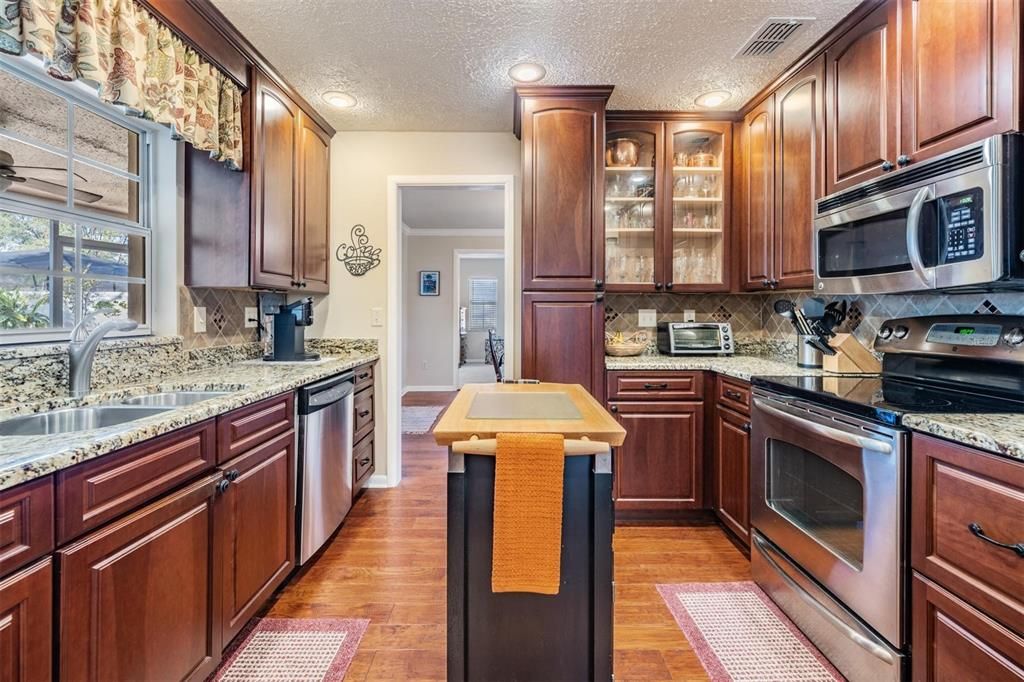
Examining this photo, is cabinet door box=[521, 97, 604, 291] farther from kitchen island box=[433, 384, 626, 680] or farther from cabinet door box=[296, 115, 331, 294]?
kitchen island box=[433, 384, 626, 680]

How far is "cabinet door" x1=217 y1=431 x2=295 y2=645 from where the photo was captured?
4.89 ft

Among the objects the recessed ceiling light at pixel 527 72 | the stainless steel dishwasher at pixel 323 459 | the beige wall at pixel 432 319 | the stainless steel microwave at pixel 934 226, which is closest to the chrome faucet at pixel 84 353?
the stainless steel dishwasher at pixel 323 459

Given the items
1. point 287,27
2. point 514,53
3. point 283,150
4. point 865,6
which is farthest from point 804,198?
point 283,150

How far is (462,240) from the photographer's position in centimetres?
706

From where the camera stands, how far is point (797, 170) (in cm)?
233

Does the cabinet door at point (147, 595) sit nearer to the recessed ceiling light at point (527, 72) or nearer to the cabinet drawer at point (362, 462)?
the cabinet drawer at point (362, 462)

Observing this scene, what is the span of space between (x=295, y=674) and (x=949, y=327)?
106 inches

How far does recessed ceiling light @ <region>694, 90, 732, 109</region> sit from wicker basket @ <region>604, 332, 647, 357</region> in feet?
4.82

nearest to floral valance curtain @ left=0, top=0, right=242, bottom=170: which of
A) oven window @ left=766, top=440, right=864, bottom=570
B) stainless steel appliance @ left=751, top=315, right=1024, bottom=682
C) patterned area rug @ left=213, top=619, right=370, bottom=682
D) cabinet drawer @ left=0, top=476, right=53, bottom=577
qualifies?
cabinet drawer @ left=0, top=476, right=53, bottom=577

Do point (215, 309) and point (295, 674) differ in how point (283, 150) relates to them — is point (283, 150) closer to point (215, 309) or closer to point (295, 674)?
point (215, 309)

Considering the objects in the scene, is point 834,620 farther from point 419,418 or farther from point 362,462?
point 419,418

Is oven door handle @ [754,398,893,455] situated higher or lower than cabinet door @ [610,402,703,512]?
higher

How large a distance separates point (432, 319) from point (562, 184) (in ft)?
15.8

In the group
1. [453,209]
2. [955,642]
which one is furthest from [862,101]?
[453,209]
